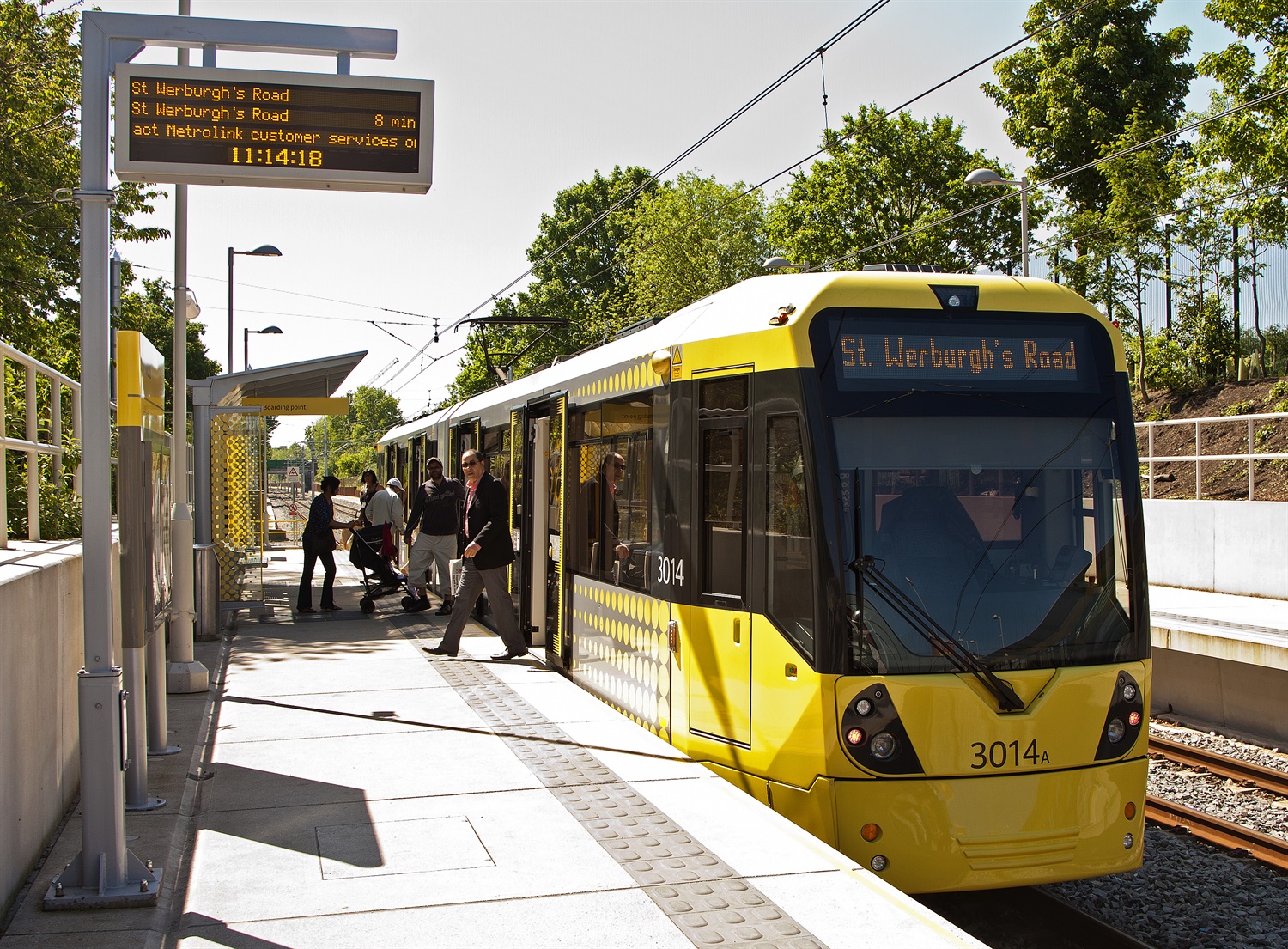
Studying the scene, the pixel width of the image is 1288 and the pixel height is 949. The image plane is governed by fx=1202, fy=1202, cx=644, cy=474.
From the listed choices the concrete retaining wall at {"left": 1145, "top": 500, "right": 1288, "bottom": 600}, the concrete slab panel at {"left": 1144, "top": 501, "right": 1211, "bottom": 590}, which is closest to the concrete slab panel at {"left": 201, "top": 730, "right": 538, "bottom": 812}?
the concrete retaining wall at {"left": 1145, "top": 500, "right": 1288, "bottom": 600}

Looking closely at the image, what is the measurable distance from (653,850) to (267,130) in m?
3.65

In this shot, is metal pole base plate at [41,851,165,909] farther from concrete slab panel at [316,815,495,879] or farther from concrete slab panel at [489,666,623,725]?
concrete slab panel at [489,666,623,725]

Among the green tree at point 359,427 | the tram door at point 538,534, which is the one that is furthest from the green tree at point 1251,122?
the green tree at point 359,427

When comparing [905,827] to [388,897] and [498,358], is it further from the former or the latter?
[498,358]

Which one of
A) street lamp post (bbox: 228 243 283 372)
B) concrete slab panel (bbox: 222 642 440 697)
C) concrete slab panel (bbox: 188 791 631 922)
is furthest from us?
street lamp post (bbox: 228 243 283 372)

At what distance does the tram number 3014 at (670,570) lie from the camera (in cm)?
695

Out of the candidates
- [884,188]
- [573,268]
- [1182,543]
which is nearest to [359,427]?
[573,268]

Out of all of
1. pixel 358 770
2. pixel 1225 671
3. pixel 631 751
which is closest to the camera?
pixel 358 770

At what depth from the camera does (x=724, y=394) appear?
260 inches

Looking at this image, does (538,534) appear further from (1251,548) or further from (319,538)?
(1251,548)

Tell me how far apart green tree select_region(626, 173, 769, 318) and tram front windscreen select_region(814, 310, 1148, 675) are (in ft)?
105

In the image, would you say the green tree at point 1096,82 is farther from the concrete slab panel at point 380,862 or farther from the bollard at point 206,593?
the concrete slab panel at point 380,862

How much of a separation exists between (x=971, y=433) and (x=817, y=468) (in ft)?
2.72

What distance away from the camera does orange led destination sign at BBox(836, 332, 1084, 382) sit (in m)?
5.91
